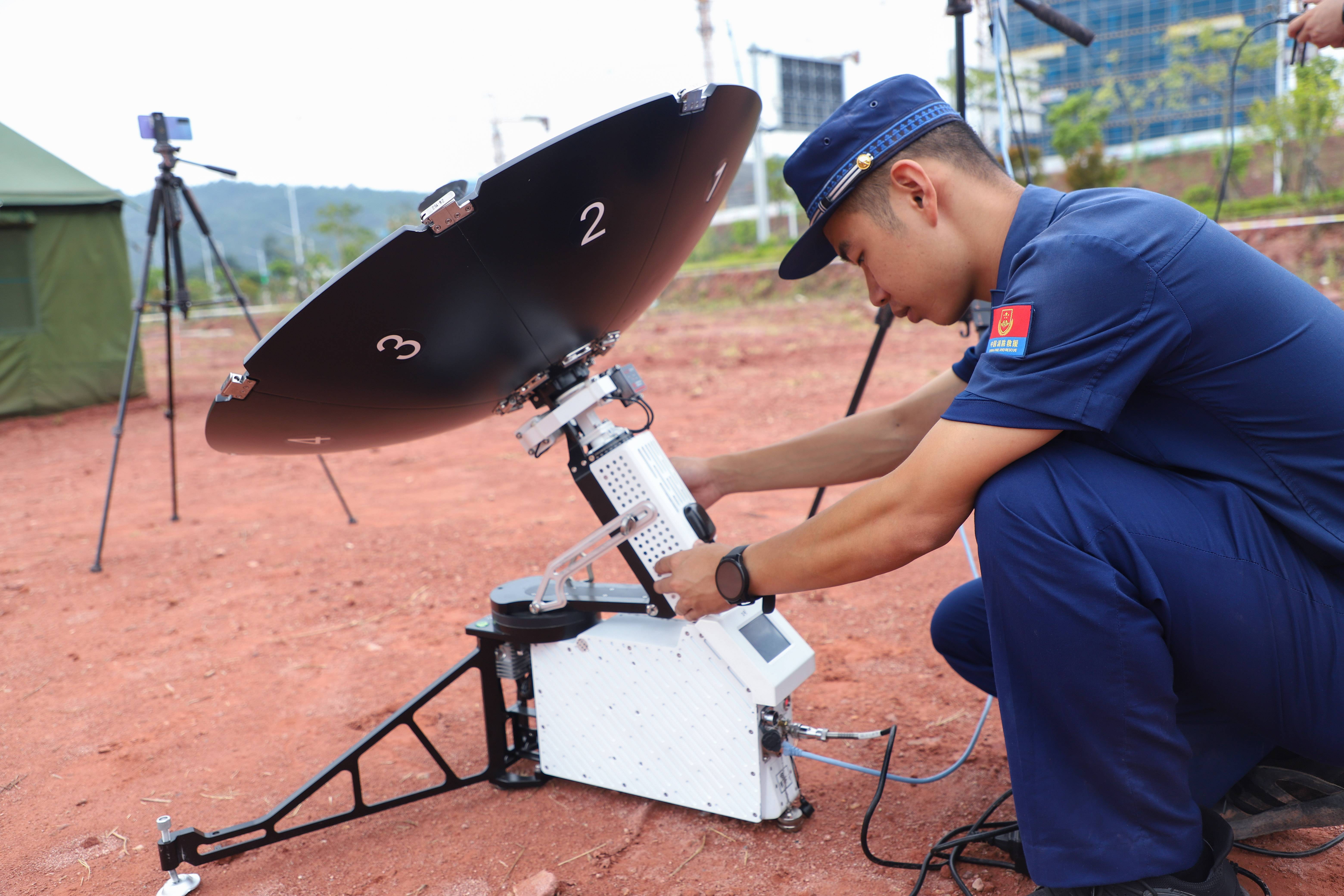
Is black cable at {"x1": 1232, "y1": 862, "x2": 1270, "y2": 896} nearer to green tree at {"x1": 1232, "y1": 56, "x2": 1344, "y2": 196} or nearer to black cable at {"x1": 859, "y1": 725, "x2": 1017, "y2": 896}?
black cable at {"x1": 859, "y1": 725, "x2": 1017, "y2": 896}

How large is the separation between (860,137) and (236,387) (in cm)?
119

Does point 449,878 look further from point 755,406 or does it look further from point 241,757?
point 755,406

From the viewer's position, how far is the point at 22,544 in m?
5.05

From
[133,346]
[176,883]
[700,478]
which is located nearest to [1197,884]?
[700,478]

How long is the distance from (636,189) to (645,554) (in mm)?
761

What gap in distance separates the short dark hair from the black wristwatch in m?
0.67

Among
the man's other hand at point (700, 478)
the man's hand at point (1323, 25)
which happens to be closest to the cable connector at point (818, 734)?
the man's other hand at point (700, 478)

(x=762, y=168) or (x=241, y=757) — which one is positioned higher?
(x=762, y=168)

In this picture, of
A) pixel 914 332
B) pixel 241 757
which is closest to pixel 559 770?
pixel 241 757

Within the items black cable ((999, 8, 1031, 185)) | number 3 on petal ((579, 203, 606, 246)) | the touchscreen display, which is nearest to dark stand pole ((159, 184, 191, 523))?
number 3 on petal ((579, 203, 606, 246))

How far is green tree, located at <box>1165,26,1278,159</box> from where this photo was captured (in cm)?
2227

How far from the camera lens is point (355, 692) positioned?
9.89 feet

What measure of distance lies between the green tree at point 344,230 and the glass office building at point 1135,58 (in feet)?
106

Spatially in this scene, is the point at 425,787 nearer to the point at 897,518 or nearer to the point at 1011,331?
the point at 897,518
